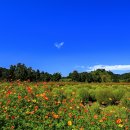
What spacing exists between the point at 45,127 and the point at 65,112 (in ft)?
4.50

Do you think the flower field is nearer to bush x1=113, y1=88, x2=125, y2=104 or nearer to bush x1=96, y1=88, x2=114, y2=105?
bush x1=96, y1=88, x2=114, y2=105

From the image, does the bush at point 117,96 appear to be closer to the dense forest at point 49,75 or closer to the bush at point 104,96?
the bush at point 104,96

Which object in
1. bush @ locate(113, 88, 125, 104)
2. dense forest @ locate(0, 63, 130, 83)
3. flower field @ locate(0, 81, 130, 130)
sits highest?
dense forest @ locate(0, 63, 130, 83)

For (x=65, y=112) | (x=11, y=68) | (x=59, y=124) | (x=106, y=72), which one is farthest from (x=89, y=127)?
(x=106, y=72)

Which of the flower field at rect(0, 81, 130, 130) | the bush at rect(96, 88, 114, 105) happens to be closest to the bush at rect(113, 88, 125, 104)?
the bush at rect(96, 88, 114, 105)

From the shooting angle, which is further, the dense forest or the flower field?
the dense forest

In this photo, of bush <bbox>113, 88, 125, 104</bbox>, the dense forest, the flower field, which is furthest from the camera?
the dense forest

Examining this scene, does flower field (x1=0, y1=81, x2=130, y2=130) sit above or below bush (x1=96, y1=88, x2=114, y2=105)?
below

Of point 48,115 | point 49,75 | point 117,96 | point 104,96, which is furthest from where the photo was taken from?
point 49,75

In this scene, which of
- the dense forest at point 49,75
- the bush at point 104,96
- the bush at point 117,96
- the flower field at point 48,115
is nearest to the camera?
the flower field at point 48,115

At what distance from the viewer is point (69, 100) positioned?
980cm

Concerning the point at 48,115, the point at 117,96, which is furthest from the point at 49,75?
the point at 48,115

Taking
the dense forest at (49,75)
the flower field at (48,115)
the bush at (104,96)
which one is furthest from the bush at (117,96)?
the dense forest at (49,75)

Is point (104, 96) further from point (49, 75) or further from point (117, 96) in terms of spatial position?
point (49, 75)
